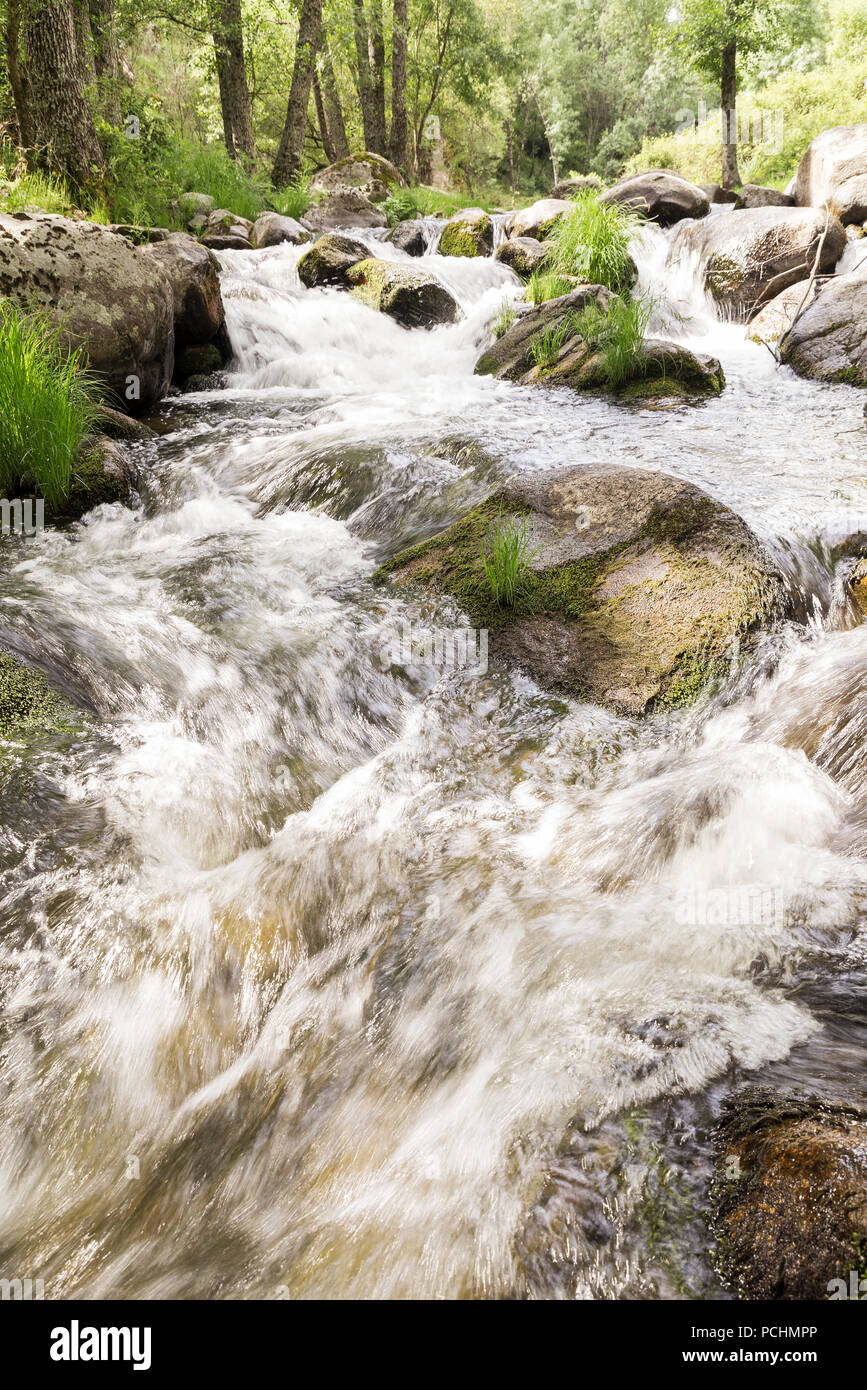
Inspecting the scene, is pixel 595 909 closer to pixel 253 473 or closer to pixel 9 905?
pixel 9 905

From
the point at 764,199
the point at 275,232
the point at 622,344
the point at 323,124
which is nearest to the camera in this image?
the point at 622,344

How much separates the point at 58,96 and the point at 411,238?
701 centimetres

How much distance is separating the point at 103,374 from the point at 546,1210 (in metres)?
6.88

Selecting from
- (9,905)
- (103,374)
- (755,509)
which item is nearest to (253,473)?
(103,374)

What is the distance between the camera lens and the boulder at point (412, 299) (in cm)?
980

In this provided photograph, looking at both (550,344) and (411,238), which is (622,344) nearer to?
(550,344)

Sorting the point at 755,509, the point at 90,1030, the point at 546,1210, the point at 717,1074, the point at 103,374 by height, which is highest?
the point at 103,374

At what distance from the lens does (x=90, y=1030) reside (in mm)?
1936

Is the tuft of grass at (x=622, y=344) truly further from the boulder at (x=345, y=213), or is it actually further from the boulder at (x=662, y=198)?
the boulder at (x=345, y=213)

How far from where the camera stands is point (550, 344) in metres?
7.93

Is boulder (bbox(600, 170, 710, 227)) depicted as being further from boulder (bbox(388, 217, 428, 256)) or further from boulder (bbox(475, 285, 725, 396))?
boulder (bbox(475, 285, 725, 396))

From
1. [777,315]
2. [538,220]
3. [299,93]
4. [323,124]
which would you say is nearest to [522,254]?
[538,220]

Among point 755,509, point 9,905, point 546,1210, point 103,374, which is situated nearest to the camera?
point 546,1210
